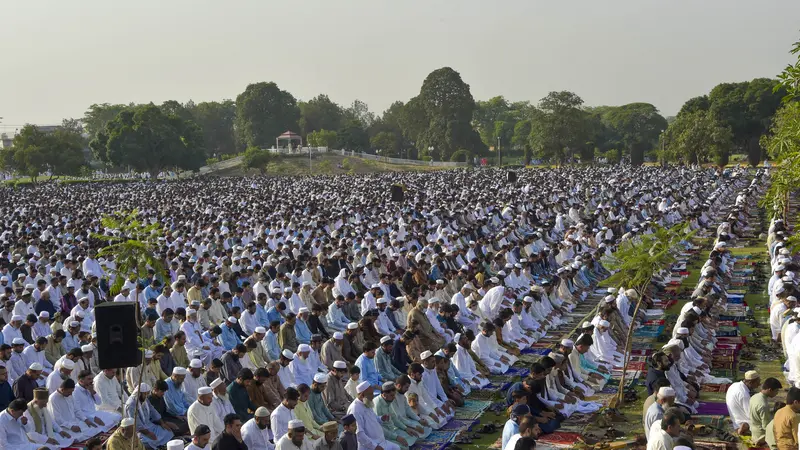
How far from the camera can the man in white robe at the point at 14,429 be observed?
773cm

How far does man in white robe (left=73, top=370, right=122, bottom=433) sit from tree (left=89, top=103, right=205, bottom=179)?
46225mm

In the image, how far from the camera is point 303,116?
8344 centimetres

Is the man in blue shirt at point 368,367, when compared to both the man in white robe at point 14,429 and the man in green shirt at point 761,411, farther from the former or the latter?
the man in green shirt at point 761,411

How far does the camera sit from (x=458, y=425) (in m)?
8.92

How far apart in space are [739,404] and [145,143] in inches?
1961

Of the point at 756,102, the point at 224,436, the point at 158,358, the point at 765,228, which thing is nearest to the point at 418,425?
the point at 224,436

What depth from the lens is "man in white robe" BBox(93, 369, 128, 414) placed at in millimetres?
9156

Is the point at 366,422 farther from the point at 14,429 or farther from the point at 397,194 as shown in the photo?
the point at 397,194

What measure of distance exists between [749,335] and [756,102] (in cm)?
3978

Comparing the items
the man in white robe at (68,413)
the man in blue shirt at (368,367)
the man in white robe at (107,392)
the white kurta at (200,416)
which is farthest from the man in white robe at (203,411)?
the man in blue shirt at (368,367)

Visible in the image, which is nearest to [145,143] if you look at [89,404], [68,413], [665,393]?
[89,404]

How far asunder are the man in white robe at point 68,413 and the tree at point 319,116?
73.7 metres

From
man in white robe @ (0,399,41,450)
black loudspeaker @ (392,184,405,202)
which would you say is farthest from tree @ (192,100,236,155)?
man in white robe @ (0,399,41,450)

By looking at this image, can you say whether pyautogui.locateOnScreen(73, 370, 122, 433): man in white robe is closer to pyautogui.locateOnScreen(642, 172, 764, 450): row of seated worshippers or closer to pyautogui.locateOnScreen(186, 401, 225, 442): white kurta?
pyautogui.locateOnScreen(186, 401, 225, 442): white kurta
